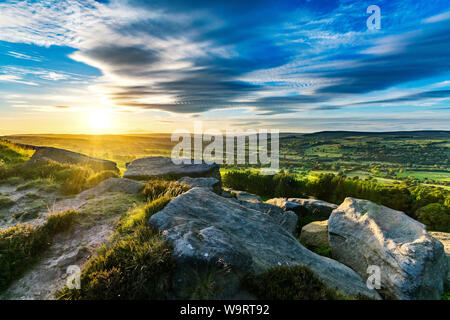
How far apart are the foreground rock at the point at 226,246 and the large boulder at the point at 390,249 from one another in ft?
5.58

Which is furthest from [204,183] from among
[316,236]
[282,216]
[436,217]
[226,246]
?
[436,217]

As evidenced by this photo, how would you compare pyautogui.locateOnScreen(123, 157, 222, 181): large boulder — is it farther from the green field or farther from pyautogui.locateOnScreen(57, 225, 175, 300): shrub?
the green field

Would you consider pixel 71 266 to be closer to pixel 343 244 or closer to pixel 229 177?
pixel 343 244

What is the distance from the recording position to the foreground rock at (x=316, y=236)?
599 inches

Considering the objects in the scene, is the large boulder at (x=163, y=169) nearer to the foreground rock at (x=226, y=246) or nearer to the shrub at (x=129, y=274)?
the foreground rock at (x=226, y=246)

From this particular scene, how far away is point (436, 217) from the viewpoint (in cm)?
2195

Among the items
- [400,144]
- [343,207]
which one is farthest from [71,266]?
[400,144]

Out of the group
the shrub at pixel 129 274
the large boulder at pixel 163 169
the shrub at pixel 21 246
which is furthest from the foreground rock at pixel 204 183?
the shrub at pixel 129 274

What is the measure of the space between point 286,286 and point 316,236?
37.6 feet

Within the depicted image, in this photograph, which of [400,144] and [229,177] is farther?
[400,144]

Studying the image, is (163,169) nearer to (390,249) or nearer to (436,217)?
(390,249)

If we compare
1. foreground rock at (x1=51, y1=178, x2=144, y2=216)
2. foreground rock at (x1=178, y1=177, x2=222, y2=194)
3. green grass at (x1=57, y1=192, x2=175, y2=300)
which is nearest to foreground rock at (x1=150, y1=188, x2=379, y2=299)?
green grass at (x1=57, y1=192, x2=175, y2=300)
